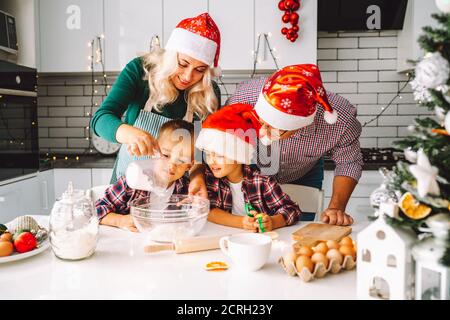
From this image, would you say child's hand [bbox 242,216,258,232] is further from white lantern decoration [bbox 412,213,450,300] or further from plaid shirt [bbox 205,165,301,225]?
white lantern decoration [bbox 412,213,450,300]

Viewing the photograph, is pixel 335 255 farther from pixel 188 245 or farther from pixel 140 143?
pixel 140 143

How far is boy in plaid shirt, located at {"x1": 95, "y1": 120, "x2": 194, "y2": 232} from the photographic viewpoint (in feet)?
5.26

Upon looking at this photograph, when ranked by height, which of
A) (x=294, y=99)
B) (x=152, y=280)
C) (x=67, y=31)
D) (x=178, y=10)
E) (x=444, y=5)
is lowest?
(x=152, y=280)

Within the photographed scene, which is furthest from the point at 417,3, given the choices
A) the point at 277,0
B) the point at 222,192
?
the point at 222,192

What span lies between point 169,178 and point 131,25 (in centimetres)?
189

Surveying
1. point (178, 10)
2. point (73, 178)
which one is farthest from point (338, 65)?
point (73, 178)

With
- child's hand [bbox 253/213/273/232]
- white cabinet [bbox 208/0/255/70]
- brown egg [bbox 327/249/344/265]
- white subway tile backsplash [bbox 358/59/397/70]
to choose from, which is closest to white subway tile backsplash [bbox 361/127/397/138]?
white subway tile backsplash [bbox 358/59/397/70]

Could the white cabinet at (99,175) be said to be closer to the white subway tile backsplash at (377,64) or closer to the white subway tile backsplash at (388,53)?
the white subway tile backsplash at (377,64)

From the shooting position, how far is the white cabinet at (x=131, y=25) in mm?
3111

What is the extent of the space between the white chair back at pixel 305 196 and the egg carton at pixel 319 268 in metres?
0.81

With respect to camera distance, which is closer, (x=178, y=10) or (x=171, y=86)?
(x=171, y=86)

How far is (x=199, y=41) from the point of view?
6.16ft

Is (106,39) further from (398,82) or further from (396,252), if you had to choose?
(396,252)

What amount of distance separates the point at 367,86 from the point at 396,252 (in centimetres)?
276
